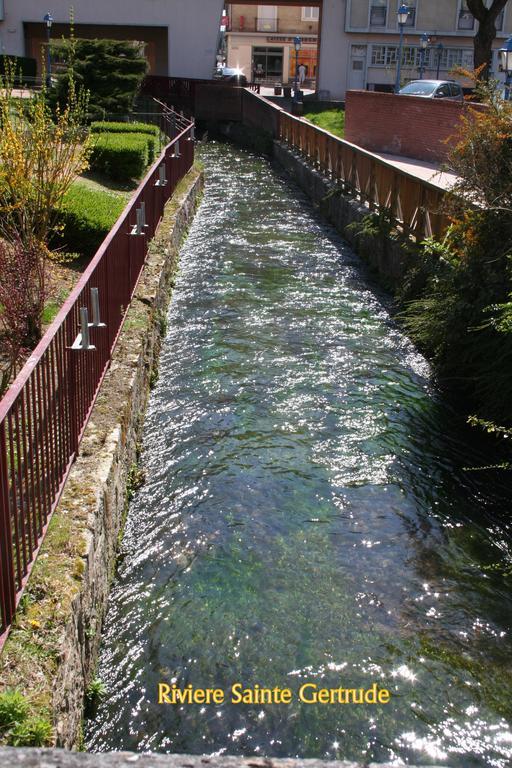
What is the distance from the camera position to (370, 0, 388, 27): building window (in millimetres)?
46062

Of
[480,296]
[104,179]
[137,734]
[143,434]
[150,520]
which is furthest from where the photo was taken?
[104,179]

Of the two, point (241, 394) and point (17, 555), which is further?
point (241, 394)

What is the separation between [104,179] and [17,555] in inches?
569

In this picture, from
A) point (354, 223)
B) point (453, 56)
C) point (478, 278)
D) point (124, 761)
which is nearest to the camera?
point (124, 761)

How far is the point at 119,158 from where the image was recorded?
57.3 ft

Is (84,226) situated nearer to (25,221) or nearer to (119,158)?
(25,221)

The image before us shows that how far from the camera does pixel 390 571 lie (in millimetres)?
6266

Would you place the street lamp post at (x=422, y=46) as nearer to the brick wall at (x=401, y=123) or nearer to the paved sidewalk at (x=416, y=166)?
the brick wall at (x=401, y=123)

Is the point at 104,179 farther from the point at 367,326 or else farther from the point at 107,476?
the point at 107,476

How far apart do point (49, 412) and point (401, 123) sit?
23.5 metres

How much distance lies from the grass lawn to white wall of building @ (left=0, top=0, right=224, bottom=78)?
6490 millimetres

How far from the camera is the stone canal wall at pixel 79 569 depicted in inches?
159

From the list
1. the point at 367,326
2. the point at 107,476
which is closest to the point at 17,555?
the point at 107,476

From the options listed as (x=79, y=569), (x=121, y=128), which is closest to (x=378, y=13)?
(x=121, y=128)
